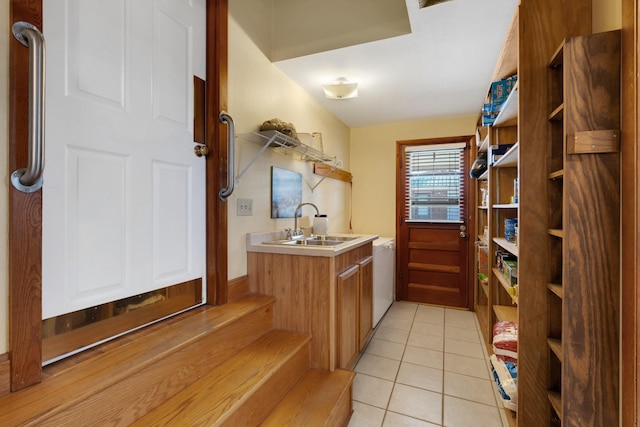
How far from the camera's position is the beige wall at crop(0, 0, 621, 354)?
2.97 feet

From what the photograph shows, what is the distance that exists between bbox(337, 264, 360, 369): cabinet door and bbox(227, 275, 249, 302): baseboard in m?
0.63

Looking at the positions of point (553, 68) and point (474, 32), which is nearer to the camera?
point (553, 68)

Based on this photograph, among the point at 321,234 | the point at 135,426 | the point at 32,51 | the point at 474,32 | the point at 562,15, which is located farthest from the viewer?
the point at 321,234

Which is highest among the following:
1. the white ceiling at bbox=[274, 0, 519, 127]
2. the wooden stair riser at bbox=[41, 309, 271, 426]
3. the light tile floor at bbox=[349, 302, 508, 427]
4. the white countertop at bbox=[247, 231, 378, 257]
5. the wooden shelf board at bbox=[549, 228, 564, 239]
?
the white ceiling at bbox=[274, 0, 519, 127]

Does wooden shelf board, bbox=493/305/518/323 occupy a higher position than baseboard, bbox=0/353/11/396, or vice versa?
baseboard, bbox=0/353/11/396

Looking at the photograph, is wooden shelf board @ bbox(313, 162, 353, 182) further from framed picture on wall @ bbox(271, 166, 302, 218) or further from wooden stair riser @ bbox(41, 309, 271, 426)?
wooden stair riser @ bbox(41, 309, 271, 426)

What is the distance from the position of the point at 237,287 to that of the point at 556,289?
164cm

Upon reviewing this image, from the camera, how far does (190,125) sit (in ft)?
5.22

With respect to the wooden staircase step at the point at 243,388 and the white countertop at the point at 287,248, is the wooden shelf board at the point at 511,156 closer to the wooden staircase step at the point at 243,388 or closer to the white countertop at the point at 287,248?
the white countertop at the point at 287,248

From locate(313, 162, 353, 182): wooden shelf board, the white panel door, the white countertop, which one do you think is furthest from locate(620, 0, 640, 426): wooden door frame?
locate(313, 162, 353, 182): wooden shelf board

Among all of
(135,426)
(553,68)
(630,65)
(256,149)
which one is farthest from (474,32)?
(135,426)

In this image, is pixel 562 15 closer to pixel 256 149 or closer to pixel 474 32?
pixel 474 32

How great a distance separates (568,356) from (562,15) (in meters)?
1.39

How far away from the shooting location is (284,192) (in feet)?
7.75
